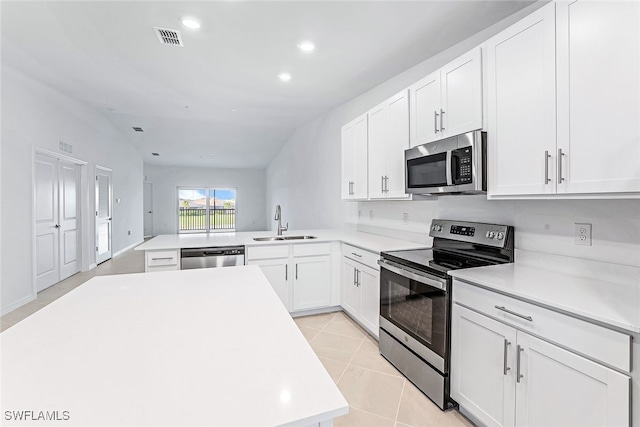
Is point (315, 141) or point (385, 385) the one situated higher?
point (315, 141)

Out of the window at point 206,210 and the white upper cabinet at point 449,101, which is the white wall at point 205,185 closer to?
the window at point 206,210

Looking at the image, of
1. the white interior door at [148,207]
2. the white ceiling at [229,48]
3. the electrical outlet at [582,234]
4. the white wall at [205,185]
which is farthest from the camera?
the white wall at [205,185]

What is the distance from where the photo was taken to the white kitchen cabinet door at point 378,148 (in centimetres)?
295

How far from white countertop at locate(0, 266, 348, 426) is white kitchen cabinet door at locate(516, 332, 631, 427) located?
1168 mm

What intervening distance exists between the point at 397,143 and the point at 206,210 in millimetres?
10283

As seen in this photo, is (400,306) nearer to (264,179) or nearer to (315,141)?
(315,141)

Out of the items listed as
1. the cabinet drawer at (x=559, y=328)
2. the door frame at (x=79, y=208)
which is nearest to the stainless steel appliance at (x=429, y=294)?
the cabinet drawer at (x=559, y=328)

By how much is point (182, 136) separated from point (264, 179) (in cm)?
492

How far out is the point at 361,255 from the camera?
2990 millimetres

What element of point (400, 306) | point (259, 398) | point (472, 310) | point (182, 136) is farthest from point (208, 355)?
point (182, 136)

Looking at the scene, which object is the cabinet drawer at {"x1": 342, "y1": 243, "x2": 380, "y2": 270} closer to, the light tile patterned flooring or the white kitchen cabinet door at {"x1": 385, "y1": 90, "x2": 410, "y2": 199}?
the white kitchen cabinet door at {"x1": 385, "y1": 90, "x2": 410, "y2": 199}

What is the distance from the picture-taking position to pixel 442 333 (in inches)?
73.9

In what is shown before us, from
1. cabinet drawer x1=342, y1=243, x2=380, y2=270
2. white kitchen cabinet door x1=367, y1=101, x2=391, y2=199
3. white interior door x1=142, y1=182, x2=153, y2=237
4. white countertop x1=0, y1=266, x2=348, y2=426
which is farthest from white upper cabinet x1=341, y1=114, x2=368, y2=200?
white interior door x1=142, y1=182, x2=153, y2=237

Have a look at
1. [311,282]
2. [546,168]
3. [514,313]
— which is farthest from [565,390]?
[311,282]
